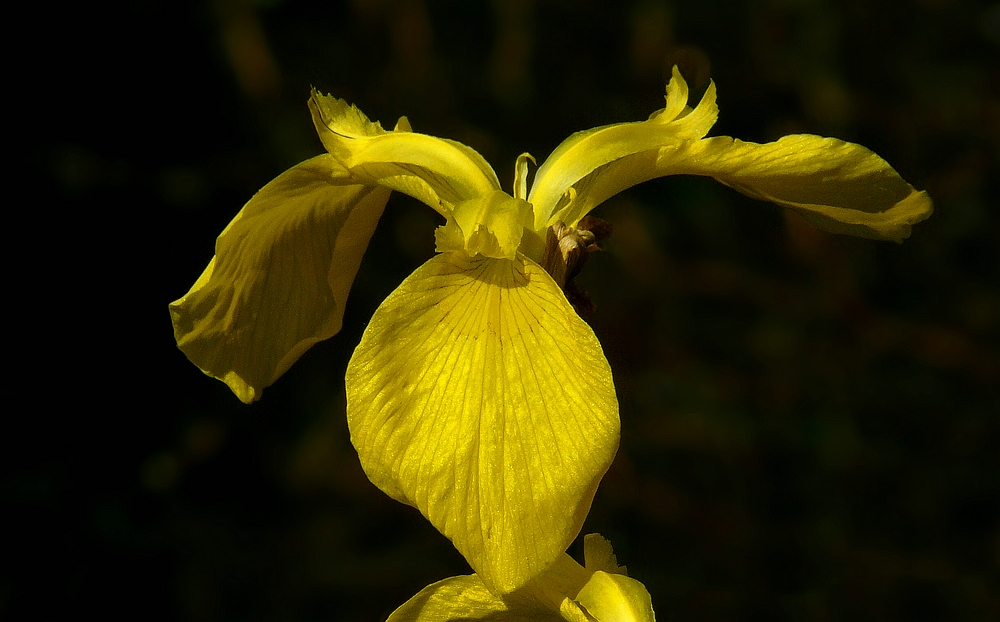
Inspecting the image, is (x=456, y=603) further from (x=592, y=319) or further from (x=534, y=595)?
(x=592, y=319)

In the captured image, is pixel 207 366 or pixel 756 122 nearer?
pixel 207 366

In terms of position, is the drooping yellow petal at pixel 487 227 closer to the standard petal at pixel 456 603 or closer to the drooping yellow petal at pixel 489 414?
the drooping yellow petal at pixel 489 414

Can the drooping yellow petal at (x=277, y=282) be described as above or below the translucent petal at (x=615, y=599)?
above

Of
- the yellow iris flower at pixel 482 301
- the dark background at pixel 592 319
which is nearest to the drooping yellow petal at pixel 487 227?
the yellow iris flower at pixel 482 301

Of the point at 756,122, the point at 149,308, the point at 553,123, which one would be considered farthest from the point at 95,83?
the point at 756,122

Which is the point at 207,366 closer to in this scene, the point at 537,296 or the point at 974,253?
the point at 537,296

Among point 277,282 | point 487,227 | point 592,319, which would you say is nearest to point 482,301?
point 487,227
